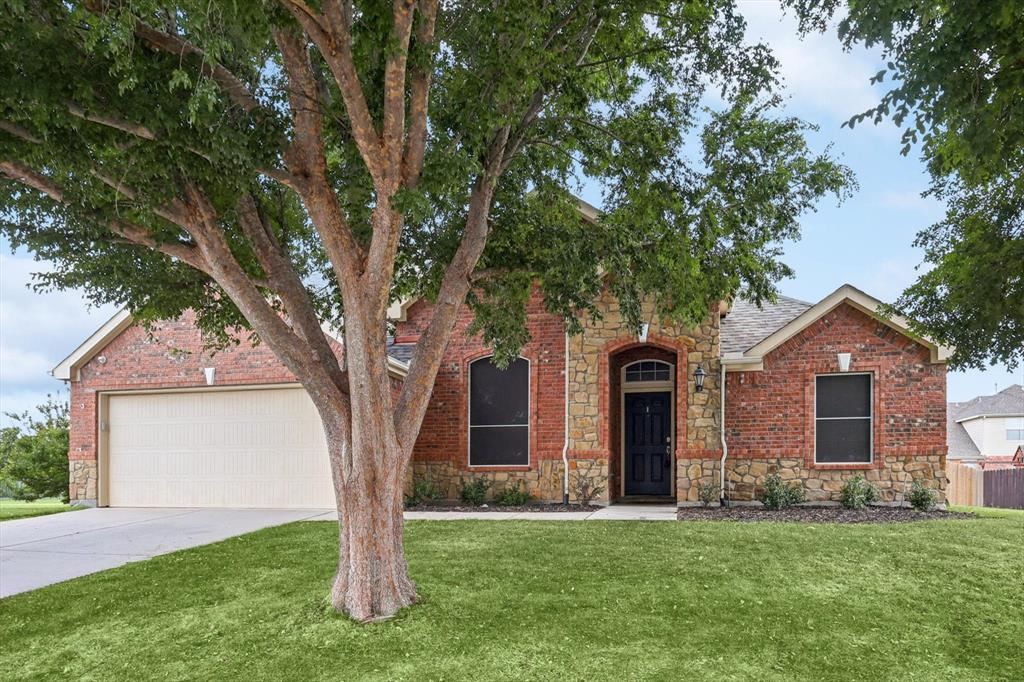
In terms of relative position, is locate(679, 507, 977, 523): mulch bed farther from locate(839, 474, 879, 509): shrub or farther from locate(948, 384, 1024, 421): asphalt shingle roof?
locate(948, 384, 1024, 421): asphalt shingle roof

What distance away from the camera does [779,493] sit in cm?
1270

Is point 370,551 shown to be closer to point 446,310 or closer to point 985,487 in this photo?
point 446,310

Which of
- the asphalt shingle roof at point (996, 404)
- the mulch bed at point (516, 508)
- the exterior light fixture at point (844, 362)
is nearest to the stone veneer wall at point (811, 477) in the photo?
the exterior light fixture at point (844, 362)

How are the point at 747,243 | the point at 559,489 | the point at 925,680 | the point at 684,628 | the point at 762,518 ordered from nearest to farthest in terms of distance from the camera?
the point at 925,680
the point at 684,628
the point at 747,243
the point at 762,518
the point at 559,489

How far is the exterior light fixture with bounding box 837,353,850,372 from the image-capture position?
1305 cm

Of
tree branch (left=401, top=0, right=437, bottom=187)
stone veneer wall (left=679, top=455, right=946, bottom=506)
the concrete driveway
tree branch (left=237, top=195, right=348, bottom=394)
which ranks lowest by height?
the concrete driveway

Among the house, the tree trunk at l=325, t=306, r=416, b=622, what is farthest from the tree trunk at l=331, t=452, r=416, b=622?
the house

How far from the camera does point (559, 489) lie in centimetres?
1353

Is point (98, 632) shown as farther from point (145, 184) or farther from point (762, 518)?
point (762, 518)

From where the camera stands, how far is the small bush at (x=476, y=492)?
13562 millimetres

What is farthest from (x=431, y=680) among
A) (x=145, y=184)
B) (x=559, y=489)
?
(x=559, y=489)

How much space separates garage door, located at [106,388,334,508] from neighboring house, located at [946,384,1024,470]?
3566 centimetres

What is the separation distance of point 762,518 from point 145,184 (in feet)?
31.6

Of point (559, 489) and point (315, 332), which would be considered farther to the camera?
point (559, 489)
